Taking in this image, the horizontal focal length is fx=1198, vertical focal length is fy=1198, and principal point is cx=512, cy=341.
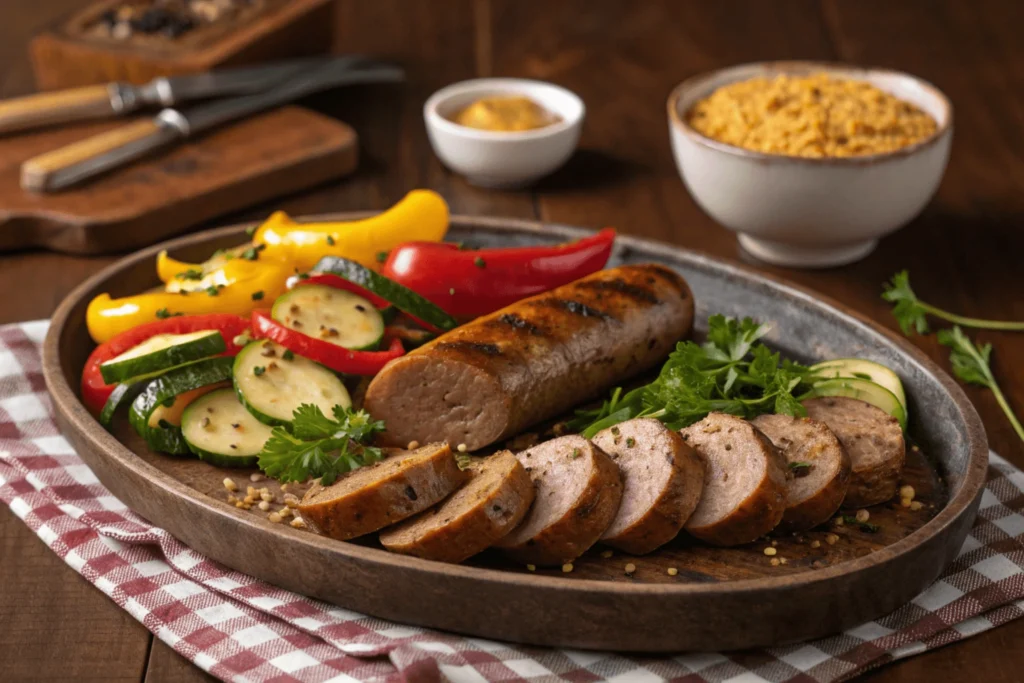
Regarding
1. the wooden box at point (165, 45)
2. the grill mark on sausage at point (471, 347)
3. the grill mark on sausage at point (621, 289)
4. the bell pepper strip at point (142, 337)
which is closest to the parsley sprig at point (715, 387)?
the grill mark on sausage at point (621, 289)

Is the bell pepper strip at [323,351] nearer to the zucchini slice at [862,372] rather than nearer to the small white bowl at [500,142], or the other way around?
the zucchini slice at [862,372]

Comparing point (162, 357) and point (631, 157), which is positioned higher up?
point (162, 357)

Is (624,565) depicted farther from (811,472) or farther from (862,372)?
(862,372)

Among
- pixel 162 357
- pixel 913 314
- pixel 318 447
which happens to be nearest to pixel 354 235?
pixel 162 357

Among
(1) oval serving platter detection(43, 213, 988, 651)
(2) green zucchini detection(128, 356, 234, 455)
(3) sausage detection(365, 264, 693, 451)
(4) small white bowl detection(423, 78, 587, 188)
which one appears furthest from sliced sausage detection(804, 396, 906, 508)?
(4) small white bowl detection(423, 78, 587, 188)

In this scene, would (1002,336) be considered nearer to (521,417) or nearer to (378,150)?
(521,417)

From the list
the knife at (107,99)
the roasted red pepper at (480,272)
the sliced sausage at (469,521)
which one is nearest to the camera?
the sliced sausage at (469,521)

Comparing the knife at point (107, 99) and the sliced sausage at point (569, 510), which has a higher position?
the knife at point (107, 99)
